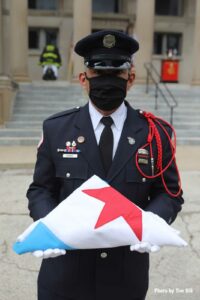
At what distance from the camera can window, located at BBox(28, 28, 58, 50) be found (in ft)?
67.1

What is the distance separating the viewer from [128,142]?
192 cm

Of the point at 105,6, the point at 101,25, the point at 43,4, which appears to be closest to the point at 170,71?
the point at 101,25

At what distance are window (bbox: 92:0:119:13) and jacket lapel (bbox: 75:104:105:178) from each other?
20.2m

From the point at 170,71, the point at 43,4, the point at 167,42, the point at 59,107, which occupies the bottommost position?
the point at 59,107

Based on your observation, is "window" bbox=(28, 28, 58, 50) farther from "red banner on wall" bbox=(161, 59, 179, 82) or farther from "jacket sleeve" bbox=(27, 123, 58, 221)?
"jacket sleeve" bbox=(27, 123, 58, 221)

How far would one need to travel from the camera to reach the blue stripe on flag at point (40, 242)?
164cm

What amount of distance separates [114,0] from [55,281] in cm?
2123

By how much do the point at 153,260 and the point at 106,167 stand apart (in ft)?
7.47

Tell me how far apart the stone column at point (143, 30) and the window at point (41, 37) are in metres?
6.52

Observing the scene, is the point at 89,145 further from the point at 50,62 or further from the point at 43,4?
the point at 43,4

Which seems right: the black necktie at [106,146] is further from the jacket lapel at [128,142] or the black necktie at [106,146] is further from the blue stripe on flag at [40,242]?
the blue stripe on flag at [40,242]

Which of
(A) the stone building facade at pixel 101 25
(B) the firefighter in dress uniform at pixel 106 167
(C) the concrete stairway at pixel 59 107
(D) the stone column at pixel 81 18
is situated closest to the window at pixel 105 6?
(A) the stone building facade at pixel 101 25

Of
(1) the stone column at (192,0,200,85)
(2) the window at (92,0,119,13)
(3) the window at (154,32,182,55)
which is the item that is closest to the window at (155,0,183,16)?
(3) the window at (154,32,182,55)

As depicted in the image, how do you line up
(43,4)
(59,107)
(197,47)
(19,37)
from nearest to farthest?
(59,107), (19,37), (197,47), (43,4)
